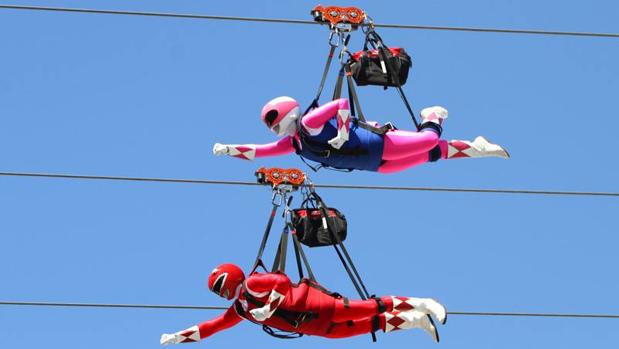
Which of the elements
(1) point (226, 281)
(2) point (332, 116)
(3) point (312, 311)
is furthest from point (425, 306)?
(2) point (332, 116)

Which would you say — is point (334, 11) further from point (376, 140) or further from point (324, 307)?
point (324, 307)

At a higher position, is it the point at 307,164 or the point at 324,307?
the point at 307,164

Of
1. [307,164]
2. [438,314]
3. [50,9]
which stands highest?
[50,9]

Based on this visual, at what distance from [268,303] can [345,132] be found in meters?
1.64

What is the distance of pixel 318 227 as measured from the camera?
1723 cm

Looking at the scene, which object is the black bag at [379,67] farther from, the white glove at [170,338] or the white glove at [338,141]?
the white glove at [170,338]

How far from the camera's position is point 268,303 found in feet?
54.1

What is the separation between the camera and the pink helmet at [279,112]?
16.8m

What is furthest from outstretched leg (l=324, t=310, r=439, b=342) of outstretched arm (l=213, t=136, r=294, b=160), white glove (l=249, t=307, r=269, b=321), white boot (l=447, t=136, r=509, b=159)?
outstretched arm (l=213, t=136, r=294, b=160)

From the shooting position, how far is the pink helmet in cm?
1684

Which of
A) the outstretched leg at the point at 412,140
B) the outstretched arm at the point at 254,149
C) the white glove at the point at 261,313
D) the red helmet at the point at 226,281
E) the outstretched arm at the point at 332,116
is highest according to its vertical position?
the outstretched arm at the point at 332,116

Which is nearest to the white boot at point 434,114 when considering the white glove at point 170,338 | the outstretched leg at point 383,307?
the outstretched leg at point 383,307

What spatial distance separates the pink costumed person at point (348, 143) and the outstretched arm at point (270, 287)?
1193mm

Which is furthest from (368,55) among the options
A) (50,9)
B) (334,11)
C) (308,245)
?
(50,9)
